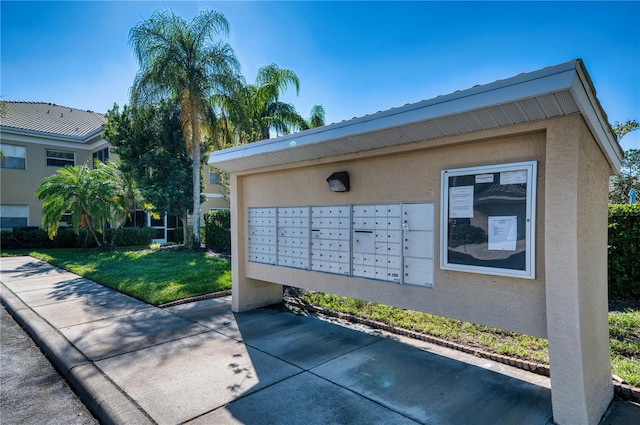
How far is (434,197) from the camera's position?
364cm

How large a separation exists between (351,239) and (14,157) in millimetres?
21687

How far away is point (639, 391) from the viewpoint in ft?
10.6

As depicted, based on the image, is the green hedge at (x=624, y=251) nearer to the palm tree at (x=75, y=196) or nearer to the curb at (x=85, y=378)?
the curb at (x=85, y=378)

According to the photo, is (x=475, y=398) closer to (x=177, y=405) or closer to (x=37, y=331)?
(x=177, y=405)

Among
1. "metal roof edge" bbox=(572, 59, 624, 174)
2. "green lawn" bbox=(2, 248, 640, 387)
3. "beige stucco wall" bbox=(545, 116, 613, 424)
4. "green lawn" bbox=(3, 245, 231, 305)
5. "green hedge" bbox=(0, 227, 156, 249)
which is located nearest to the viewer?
"metal roof edge" bbox=(572, 59, 624, 174)

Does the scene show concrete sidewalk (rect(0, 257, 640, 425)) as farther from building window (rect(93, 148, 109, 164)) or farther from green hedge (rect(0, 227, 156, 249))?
building window (rect(93, 148, 109, 164))

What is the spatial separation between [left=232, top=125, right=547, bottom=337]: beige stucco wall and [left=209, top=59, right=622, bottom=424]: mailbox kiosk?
0.04ft

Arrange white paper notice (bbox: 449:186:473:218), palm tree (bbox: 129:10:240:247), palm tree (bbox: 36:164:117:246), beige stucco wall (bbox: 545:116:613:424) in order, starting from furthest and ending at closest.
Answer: palm tree (bbox: 129:10:240:247) → palm tree (bbox: 36:164:117:246) → white paper notice (bbox: 449:186:473:218) → beige stucco wall (bbox: 545:116:613:424)

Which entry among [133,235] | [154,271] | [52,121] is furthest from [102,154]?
[154,271]

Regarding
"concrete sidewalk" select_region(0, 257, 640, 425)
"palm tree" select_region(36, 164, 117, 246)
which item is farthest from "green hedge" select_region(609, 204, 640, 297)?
"palm tree" select_region(36, 164, 117, 246)

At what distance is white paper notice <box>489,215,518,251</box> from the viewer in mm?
3064

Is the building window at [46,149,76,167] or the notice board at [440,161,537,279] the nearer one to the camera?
the notice board at [440,161,537,279]

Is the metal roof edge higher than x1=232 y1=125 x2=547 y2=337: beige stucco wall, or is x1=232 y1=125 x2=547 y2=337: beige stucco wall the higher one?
the metal roof edge

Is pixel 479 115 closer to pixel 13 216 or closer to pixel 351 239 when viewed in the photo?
pixel 351 239
